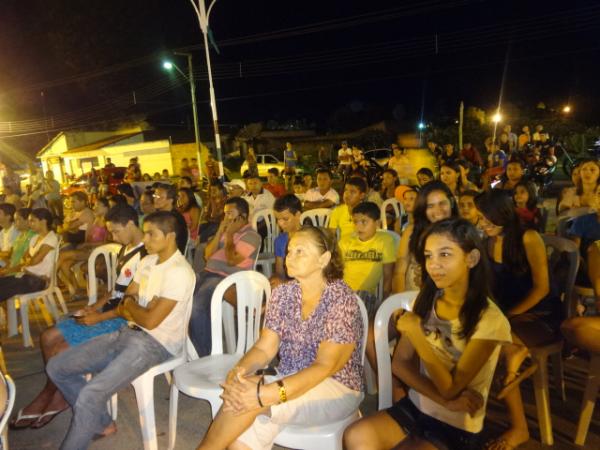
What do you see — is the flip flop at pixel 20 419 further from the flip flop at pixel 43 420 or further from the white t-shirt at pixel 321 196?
the white t-shirt at pixel 321 196

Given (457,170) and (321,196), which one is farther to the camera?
(321,196)

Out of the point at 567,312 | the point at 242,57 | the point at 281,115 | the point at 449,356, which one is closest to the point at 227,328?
the point at 449,356

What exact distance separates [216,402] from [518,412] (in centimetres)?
166

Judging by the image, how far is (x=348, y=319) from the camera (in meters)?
2.04

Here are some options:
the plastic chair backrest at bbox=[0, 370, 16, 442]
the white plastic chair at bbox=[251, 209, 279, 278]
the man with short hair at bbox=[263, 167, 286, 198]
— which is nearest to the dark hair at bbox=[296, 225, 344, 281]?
the plastic chair backrest at bbox=[0, 370, 16, 442]

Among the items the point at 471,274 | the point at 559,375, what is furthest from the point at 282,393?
the point at 559,375

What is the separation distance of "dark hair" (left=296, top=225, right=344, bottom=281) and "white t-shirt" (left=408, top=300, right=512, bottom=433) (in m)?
0.52

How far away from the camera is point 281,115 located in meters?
52.6

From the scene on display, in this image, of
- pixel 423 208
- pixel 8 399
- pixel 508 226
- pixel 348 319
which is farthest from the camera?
pixel 423 208

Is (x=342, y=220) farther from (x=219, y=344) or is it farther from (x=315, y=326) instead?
(x=315, y=326)

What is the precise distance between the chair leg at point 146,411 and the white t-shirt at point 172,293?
0.81 feet

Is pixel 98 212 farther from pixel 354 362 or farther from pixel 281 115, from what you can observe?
pixel 281 115

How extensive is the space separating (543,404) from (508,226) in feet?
3.51

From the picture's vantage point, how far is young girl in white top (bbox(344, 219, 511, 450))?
1799 millimetres
